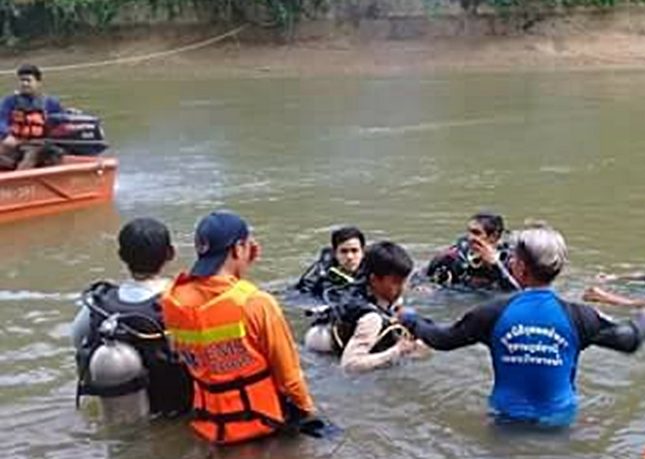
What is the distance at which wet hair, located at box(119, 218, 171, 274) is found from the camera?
627cm

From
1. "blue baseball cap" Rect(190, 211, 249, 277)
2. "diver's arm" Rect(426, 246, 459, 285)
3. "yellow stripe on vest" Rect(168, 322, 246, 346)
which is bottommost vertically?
"diver's arm" Rect(426, 246, 459, 285)

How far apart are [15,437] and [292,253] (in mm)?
5147

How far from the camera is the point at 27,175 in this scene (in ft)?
45.4

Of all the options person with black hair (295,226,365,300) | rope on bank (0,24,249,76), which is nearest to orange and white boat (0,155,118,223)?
person with black hair (295,226,365,300)

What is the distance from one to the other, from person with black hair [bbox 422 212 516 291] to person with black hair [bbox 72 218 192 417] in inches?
109

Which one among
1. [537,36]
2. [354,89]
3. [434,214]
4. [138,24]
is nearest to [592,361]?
[434,214]

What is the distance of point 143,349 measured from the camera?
6.41 meters

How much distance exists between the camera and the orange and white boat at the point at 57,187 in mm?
13867

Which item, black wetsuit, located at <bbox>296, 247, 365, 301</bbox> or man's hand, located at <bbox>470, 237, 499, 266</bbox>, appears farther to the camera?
man's hand, located at <bbox>470, 237, 499, 266</bbox>

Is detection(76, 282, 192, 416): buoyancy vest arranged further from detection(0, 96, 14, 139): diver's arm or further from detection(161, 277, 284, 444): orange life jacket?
detection(0, 96, 14, 139): diver's arm

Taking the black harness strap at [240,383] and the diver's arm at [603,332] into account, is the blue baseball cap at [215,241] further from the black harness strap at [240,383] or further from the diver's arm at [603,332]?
the diver's arm at [603,332]

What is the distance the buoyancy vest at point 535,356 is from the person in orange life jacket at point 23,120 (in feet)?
28.7

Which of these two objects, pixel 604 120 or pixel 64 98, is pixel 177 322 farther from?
pixel 64 98

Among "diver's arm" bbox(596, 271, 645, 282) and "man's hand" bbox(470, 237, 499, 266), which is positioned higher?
"man's hand" bbox(470, 237, 499, 266)
